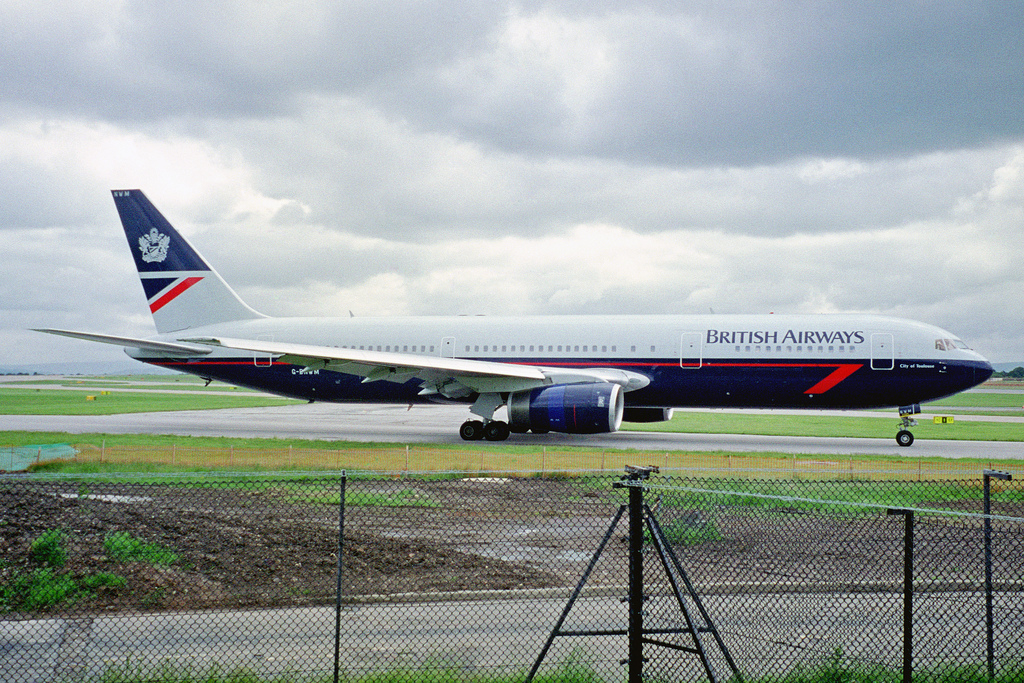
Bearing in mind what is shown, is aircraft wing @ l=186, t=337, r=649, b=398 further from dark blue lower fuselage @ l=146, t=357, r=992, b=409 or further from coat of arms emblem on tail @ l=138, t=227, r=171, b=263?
coat of arms emblem on tail @ l=138, t=227, r=171, b=263

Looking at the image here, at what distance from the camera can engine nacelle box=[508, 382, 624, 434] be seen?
23.4m

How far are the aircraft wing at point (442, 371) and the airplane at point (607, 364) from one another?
0.17 feet

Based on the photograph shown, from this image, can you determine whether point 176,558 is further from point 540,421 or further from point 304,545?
point 540,421

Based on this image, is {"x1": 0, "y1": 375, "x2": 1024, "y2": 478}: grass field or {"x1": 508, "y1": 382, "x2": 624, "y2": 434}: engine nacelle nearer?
{"x1": 0, "y1": 375, "x2": 1024, "y2": 478}: grass field

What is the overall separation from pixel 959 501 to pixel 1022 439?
18.7m

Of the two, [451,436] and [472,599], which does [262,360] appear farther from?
[472,599]

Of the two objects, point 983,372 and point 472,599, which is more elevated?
point 983,372

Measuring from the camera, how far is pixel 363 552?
9570 millimetres

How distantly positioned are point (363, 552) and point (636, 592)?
4.62m

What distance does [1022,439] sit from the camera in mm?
29625

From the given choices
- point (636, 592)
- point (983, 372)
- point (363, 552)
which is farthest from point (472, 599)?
point (983, 372)

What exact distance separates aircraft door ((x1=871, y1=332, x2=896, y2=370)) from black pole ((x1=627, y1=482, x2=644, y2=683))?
22484 mm

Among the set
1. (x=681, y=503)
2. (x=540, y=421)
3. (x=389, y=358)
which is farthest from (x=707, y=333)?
(x=681, y=503)

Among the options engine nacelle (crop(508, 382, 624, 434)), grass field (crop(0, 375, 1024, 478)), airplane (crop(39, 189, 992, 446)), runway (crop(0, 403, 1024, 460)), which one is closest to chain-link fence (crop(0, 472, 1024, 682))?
grass field (crop(0, 375, 1024, 478))
